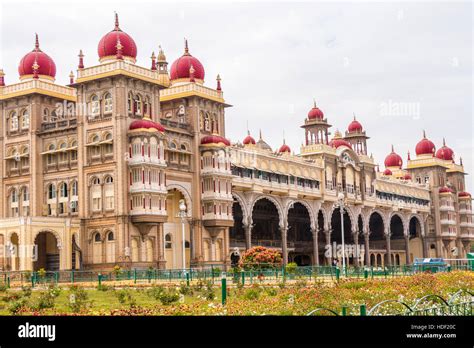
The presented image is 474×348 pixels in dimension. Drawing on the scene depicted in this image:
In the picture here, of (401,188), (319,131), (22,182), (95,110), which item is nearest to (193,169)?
(95,110)

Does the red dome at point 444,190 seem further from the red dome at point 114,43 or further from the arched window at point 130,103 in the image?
the arched window at point 130,103

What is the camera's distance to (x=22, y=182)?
63.8m

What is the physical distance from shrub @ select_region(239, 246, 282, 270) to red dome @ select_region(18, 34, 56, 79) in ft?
87.7

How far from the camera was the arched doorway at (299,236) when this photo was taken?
86938 millimetres

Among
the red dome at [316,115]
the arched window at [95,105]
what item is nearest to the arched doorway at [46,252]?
the arched window at [95,105]

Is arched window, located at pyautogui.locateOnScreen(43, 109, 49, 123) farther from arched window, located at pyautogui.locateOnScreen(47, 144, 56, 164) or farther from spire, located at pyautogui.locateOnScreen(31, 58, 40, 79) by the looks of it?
spire, located at pyautogui.locateOnScreen(31, 58, 40, 79)

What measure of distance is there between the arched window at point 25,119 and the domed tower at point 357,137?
55.1 m

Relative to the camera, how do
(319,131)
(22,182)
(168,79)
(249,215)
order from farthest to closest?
1. (319,131)
2. (249,215)
3. (168,79)
4. (22,182)

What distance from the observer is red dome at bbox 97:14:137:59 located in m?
59.3

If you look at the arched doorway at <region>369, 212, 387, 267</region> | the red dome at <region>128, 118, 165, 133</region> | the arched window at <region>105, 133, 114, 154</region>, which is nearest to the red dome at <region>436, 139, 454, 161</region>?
the arched doorway at <region>369, 212, 387, 267</region>
